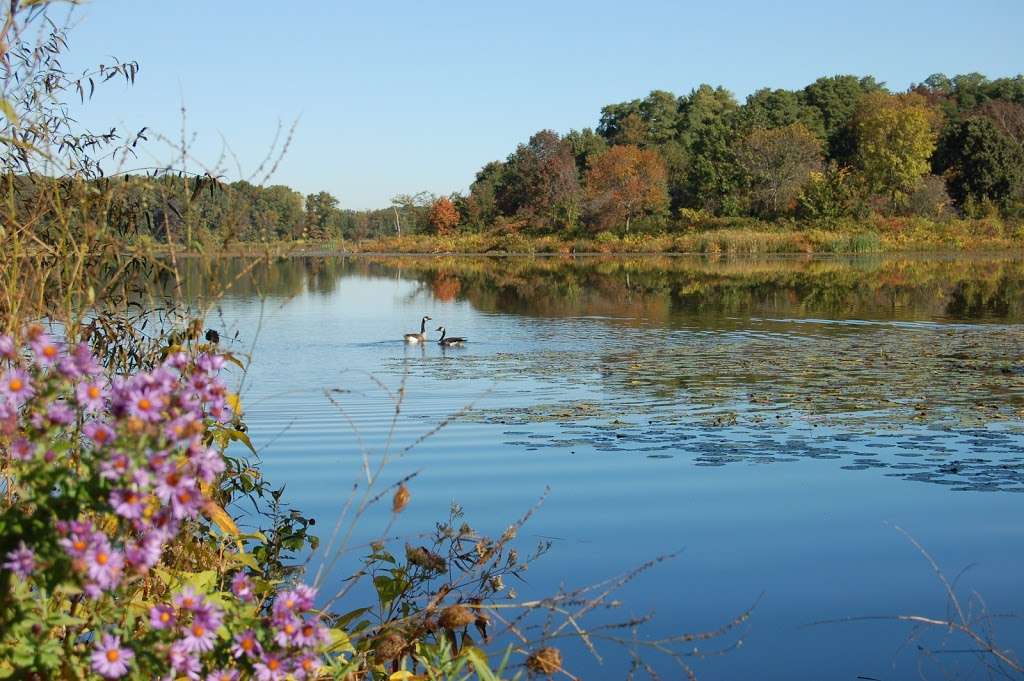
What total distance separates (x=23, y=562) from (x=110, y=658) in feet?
0.81

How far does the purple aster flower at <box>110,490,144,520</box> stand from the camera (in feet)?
6.59

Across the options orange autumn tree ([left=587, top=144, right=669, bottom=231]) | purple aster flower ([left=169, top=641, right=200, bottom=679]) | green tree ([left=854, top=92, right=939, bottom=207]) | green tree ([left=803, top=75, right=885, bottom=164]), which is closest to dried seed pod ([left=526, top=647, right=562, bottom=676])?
purple aster flower ([left=169, top=641, right=200, bottom=679])

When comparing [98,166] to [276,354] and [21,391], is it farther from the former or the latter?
[276,354]

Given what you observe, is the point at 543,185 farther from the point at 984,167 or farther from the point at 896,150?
the point at 984,167

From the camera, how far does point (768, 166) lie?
55.5 meters

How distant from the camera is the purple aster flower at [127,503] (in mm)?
2010

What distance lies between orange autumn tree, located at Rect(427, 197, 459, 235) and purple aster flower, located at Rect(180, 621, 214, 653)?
219 feet

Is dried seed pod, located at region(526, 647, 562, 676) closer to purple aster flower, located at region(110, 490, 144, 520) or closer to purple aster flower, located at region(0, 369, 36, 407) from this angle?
purple aster flower, located at region(110, 490, 144, 520)

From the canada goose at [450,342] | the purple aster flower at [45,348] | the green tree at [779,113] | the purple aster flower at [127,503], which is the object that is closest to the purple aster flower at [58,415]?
the purple aster flower at [45,348]

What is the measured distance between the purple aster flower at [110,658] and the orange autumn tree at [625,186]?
55.3 meters

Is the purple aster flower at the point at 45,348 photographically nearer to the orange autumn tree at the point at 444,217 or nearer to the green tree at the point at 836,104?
→ the green tree at the point at 836,104

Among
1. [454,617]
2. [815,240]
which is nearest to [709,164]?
[815,240]

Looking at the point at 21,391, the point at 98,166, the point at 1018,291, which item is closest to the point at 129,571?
the point at 21,391

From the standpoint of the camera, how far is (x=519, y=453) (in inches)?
314
